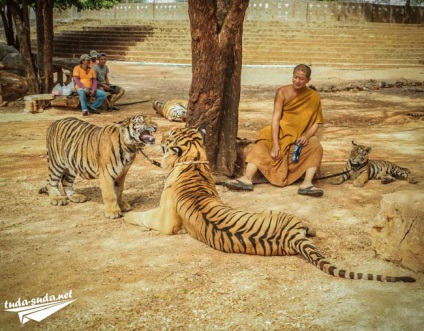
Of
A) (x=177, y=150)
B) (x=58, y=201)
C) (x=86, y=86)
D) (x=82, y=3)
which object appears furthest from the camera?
(x=82, y=3)

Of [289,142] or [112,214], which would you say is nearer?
[112,214]

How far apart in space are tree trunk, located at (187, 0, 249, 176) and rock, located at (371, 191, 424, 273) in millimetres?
2919

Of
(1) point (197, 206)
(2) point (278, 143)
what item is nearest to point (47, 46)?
(2) point (278, 143)

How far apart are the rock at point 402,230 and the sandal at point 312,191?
1.66 m

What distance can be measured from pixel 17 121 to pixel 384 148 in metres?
7.42

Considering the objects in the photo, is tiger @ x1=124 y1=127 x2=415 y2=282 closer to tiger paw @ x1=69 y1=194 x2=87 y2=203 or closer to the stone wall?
A: tiger paw @ x1=69 y1=194 x2=87 y2=203

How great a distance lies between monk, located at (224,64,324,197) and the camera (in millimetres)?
6395

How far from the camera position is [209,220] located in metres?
4.50

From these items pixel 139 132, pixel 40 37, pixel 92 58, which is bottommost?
pixel 139 132

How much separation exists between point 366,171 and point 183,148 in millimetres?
2631

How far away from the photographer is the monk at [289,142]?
6395 mm

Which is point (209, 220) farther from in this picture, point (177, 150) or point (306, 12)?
point (306, 12)

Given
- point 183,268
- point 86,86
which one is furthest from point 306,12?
point 183,268

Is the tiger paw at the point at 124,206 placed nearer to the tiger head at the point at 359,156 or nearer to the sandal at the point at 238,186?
the sandal at the point at 238,186
